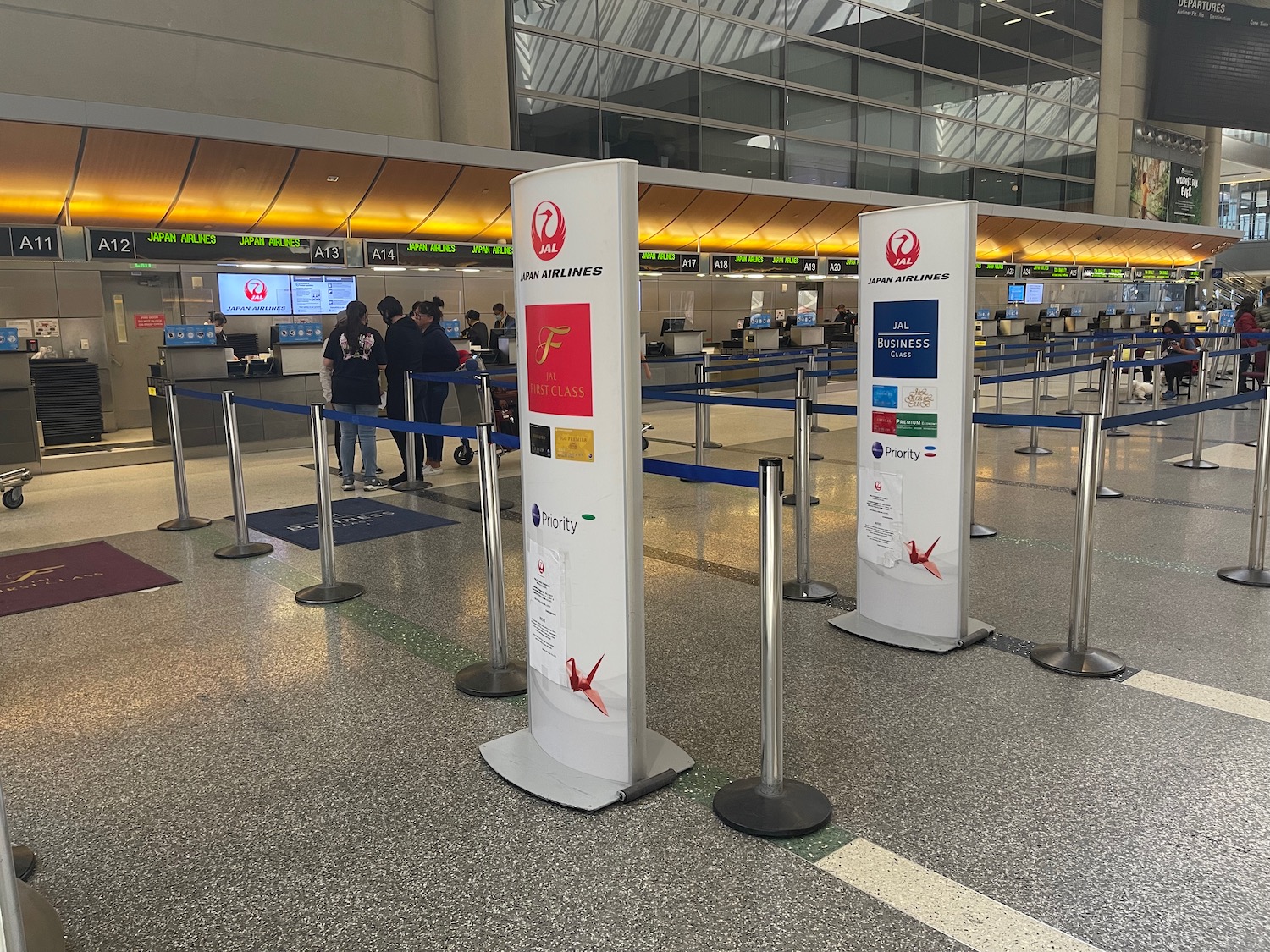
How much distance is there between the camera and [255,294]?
14055 mm

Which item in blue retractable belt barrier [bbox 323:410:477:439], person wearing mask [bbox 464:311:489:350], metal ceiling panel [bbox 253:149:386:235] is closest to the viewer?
blue retractable belt barrier [bbox 323:410:477:439]

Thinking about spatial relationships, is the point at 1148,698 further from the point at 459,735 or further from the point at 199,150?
the point at 199,150

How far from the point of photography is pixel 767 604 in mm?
2797

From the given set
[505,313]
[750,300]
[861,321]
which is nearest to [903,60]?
[750,300]

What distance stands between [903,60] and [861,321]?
72.6 feet

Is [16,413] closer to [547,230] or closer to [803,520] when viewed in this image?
[803,520]

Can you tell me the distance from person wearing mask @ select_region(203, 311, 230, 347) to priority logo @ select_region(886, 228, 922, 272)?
34.3 feet

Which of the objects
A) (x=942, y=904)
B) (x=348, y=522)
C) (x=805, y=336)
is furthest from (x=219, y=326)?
(x=942, y=904)

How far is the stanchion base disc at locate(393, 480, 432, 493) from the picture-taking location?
8.70 m

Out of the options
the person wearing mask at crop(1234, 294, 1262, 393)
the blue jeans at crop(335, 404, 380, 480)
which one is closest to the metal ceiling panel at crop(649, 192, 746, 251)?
the person wearing mask at crop(1234, 294, 1262, 393)

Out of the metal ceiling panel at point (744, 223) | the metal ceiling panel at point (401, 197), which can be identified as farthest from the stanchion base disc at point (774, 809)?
the metal ceiling panel at point (744, 223)

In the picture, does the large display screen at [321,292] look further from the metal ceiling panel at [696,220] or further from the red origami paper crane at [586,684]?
the red origami paper crane at [586,684]

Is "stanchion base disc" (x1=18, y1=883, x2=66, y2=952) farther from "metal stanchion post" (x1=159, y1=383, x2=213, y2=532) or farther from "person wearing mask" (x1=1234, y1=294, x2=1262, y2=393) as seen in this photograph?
"person wearing mask" (x1=1234, y1=294, x2=1262, y2=393)

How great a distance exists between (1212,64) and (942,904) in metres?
38.2
